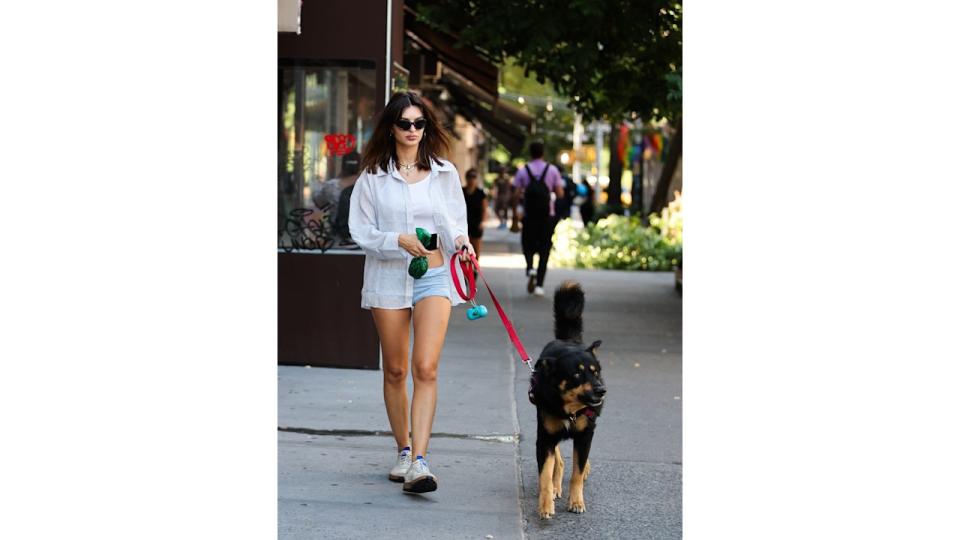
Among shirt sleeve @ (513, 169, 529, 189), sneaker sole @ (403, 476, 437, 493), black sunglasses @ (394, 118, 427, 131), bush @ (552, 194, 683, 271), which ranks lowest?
sneaker sole @ (403, 476, 437, 493)

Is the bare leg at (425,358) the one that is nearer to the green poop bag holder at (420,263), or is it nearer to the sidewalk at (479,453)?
the green poop bag holder at (420,263)

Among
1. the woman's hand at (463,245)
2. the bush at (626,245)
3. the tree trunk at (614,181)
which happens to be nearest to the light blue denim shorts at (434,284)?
the woman's hand at (463,245)

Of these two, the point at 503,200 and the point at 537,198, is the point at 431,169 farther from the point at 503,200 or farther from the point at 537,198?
the point at 503,200

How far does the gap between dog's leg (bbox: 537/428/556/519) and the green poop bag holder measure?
87 cm

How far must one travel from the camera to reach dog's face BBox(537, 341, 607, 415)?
5.42 metres

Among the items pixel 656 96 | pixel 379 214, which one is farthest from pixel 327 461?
pixel 656 96

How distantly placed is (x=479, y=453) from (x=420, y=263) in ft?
5.23

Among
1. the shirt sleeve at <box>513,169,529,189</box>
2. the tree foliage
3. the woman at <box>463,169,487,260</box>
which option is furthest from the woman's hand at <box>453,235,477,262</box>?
the woman at <box>463,169,487,260</box>

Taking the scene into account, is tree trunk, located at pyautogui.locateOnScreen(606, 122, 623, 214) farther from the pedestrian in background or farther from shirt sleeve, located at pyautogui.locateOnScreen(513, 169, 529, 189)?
shirt sleeve, located at pyautogui.locateOnScreen(513, 169, 529, 189)
